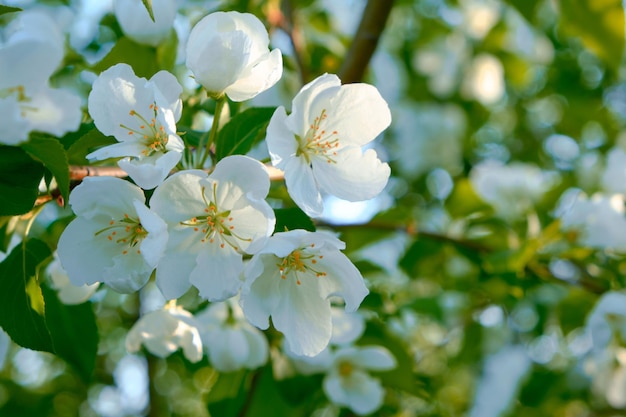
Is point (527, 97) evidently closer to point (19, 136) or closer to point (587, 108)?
point (587, 108)

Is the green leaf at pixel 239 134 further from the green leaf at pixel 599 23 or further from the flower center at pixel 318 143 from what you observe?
the green leaf at pixel 599 23

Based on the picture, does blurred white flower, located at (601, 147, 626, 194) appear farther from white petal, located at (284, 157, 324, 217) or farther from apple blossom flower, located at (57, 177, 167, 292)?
apple blossom flower, located at (57, 177, 167, 292)

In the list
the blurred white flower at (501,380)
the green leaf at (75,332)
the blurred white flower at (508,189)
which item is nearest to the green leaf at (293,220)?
the green leaf at (75,332)

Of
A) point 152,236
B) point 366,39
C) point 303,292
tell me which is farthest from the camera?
point 366,39

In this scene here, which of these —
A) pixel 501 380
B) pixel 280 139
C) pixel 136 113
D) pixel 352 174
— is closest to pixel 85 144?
pixel 136 113

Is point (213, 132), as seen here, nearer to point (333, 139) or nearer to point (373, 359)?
point (333, 139)

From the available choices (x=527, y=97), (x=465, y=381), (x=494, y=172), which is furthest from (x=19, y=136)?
(x=465, y=381)

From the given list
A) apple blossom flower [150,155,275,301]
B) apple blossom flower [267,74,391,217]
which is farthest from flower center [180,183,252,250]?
apple blossom flower [267,74,391,217]
